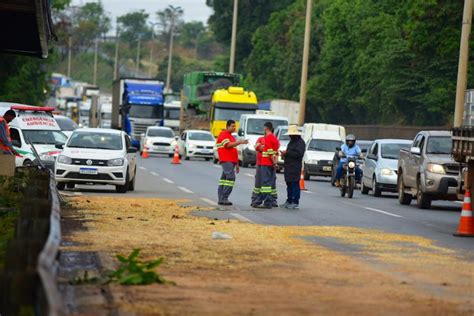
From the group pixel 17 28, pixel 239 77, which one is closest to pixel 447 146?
pixel 17 28

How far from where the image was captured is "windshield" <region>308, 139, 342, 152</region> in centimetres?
4728

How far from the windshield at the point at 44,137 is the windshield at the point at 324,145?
40.0 ft

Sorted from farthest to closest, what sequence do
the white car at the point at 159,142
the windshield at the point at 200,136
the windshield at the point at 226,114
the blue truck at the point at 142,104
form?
the blue truck at the point at 142,104 → the white car at the point at 159,142 → the windshield at the point at 226,114 → the windshield at the point at 200,136

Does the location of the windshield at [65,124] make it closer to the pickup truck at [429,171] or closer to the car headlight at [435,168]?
the pickup truck at [429,171]

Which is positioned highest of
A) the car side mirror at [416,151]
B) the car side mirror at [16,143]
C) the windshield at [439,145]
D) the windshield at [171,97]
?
the windshield at [171,97]

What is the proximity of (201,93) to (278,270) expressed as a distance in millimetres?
63038

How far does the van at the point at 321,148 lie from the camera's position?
152ft

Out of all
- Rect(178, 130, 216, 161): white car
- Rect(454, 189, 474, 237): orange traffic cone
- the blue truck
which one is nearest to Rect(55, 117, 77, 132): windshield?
Rect(178, 130, 216, 161): white car

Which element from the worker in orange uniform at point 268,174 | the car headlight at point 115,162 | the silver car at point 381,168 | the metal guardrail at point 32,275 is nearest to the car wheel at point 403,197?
the silver car at point 381,168

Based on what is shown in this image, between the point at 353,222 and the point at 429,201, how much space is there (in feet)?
24.2

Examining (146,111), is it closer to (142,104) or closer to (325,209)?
(142,104)

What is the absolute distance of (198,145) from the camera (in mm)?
62812

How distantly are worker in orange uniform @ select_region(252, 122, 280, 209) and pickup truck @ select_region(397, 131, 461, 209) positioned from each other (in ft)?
13.5

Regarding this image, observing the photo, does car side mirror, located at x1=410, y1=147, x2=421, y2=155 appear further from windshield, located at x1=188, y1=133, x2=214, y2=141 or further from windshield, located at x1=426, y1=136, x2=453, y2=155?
windshield, located at x1=188, y1=133, x2=214, y2=141
